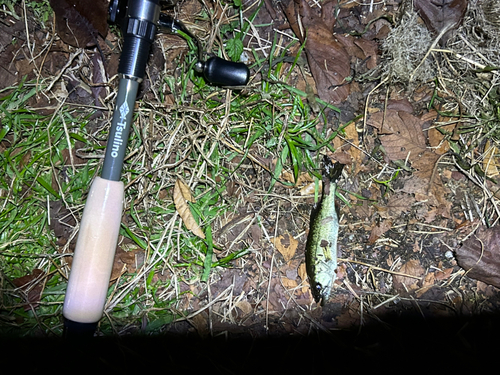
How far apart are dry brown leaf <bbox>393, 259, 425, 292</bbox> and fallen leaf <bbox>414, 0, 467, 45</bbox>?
5.84 ft

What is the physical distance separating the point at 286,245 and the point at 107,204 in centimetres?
130

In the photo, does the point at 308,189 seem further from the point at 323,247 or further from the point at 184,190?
the point at 184,190

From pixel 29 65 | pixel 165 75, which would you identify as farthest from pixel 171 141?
pixel 29 65

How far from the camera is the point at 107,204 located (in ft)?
6.72

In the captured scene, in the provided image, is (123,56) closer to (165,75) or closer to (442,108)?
(165,75)

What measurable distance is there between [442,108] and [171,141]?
210cm

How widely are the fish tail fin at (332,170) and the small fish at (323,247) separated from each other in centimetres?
8

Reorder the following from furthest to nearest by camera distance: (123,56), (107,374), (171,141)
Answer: (171,141) < (107,374) < (123,56)

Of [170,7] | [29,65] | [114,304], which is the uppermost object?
[170,7]

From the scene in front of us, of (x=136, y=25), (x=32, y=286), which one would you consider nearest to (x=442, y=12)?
(x=136, y=25)

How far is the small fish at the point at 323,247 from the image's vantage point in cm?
255

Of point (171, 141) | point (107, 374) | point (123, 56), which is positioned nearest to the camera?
point (123, 56)

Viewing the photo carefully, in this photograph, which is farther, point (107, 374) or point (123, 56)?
point (107, 374)

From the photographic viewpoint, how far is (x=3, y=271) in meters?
2.50
